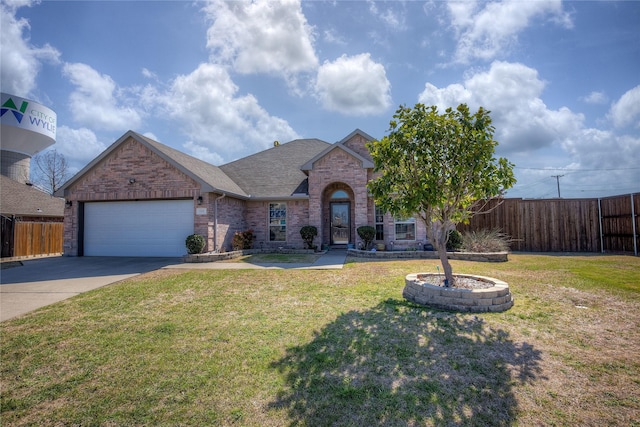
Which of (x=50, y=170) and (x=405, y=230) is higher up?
(x=50, y=170)

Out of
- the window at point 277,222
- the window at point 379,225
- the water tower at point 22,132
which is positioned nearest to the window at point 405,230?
the window at point 379,225

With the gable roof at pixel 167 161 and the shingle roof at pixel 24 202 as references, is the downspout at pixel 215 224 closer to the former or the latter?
the gable roof at pixel 167 161

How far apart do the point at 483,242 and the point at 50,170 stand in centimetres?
4347

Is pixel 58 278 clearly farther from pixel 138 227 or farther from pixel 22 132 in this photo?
pixel 22 132

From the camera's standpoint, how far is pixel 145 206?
13656mm

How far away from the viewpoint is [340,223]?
52.5ft

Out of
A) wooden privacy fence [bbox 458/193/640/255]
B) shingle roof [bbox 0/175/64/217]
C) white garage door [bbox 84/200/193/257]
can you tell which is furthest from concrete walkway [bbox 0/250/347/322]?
wooden privacy fence [bbox 458/193/640/255]

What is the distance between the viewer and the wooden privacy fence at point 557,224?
13.4 m

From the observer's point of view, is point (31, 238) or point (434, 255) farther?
point (31, 238)

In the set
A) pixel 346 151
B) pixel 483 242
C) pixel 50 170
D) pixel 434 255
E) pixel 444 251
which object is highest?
pixel 50 170

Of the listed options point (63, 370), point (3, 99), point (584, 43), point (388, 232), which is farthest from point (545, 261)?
point (3, 99)

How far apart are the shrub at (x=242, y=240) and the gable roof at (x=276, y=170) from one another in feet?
6.94

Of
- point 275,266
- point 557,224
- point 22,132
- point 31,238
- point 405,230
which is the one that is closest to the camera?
point 275,266

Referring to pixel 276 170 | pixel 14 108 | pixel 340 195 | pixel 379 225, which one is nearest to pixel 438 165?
pixel 379 225
